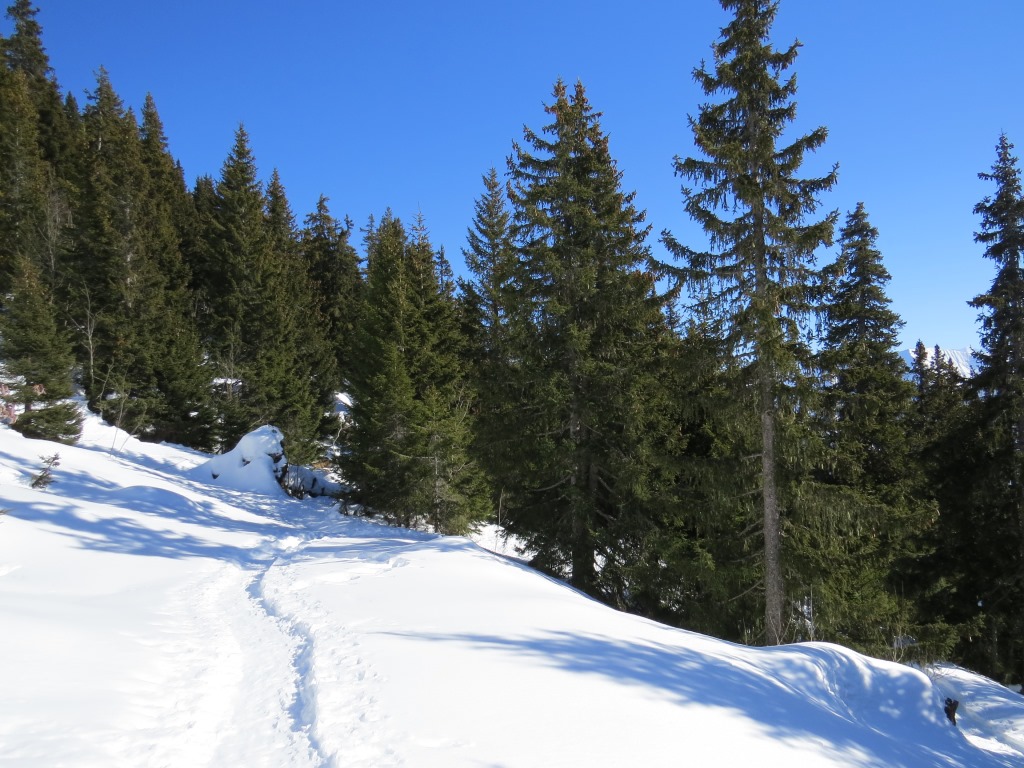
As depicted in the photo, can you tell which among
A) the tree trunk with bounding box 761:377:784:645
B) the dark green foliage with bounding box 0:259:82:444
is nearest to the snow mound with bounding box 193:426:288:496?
the dark green foliage with bounding box 0:259:82:444

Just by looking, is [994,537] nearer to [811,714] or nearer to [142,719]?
[811,714]

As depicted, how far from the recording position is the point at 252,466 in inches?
858

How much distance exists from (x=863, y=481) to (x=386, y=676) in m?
14.6

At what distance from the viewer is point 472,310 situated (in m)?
27.4

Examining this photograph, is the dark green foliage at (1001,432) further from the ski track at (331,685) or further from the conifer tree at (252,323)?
the conifer tree at (252,323)

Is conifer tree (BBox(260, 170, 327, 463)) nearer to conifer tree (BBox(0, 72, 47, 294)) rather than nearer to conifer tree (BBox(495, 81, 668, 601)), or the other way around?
conifer tree (BBox(0, 72, 47, 294))

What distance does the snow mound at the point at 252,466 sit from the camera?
70.2ft

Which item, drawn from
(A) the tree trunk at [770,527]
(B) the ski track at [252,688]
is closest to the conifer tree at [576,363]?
(A) the tree trunk at [770,527]

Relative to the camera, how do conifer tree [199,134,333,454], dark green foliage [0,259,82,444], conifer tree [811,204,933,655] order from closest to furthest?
conifer tree [811,204,933,655]
dark green foliage [0,259,82,444]
conifer tree [199,134,333,454]

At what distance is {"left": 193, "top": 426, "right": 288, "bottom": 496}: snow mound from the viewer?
21391 mm

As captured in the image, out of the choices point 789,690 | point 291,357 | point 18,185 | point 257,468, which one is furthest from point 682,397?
point 18,185

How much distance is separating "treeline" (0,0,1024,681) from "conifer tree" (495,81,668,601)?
77mm

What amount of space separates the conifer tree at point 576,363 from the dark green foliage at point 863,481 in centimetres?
374

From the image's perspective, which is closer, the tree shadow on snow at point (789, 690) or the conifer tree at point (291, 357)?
the tree shadow on snow at point (789, 690)
